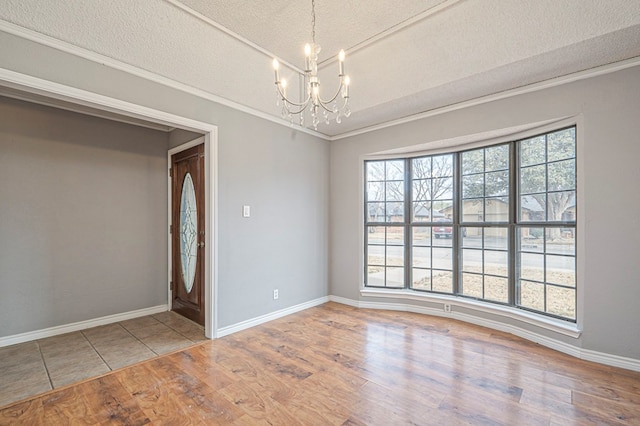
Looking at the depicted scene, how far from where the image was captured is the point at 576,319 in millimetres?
2789

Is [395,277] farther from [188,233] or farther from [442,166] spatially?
[188,233]

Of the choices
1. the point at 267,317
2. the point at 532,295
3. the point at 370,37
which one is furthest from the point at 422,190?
the point at 267,317

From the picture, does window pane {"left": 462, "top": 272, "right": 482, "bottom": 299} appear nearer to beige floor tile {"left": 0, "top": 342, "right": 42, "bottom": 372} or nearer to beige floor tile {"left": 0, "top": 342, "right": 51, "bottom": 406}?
beige floor tile {"left": 0, "top": 342, "right": 51, "bottom": 406}

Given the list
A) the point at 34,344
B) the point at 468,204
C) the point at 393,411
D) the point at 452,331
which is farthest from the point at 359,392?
the point at 34,344

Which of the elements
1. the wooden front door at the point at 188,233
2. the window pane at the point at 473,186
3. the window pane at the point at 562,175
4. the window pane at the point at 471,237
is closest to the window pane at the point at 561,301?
the window pane at the point at 471,237

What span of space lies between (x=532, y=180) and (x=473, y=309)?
165 cm

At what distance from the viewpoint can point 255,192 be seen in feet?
11.9

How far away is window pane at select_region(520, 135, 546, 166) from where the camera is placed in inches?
123

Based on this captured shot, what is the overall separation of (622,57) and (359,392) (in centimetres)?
350

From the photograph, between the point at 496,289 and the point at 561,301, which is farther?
the point at 496,289

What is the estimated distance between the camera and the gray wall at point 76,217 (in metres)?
3.09

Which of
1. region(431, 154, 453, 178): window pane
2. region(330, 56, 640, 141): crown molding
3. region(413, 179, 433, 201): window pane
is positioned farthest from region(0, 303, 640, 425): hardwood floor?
region(330, 56, 640, 141): crown molding

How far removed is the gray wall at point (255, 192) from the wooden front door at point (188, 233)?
1.17 ft

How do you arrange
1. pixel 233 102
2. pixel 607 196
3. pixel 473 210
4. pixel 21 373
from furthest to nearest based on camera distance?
1. pixel 473 210
2. pixel 233 102
3. pixel 607 196
4. pixel 21 373
